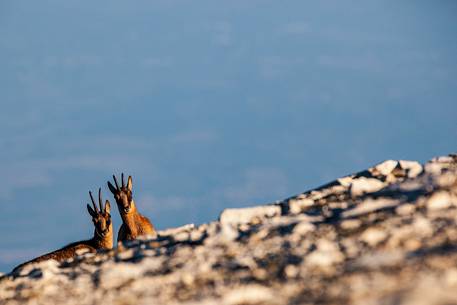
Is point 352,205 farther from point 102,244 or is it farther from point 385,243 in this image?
point 102,244

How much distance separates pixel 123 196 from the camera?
81.9 ft

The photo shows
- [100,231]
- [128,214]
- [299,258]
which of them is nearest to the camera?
[299,258]

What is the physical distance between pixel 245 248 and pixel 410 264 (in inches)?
93.4

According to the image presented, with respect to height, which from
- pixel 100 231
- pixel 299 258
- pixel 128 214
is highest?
pixel 128 214

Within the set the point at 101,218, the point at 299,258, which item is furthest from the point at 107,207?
the point at 299,258

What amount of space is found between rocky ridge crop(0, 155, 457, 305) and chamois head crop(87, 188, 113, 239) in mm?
13351

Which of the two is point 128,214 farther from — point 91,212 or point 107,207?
point 91,212

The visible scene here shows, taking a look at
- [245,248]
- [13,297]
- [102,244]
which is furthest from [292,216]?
[102,244]

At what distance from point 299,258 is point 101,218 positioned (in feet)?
57.8

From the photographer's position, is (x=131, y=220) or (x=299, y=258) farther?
(x=131, y=220)

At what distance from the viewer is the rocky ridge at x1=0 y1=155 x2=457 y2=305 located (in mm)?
6277

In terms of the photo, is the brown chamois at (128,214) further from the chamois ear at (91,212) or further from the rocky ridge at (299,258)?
the rocky ridge at (299,258)

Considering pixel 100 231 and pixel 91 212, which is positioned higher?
pixel 91 212

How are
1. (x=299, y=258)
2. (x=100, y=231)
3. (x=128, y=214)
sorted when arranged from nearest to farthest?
(x=299, y=258) < (x=100, y=231) < (x=128, y=214)
